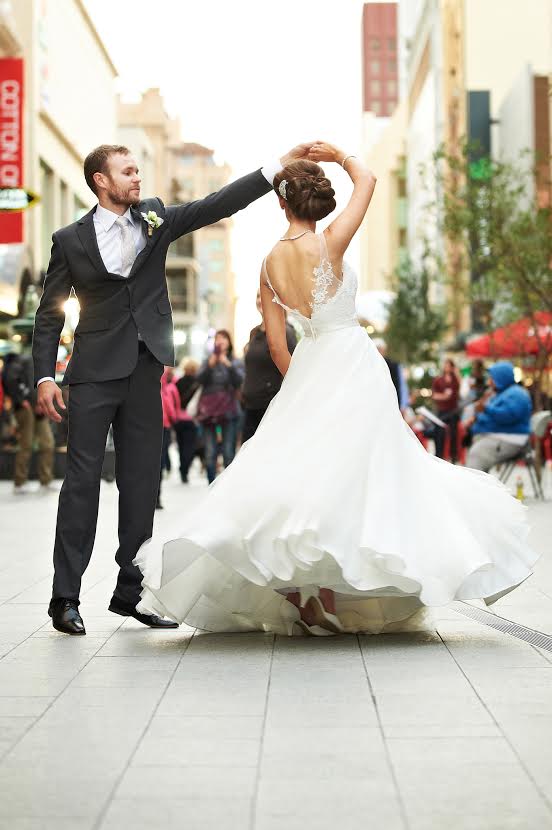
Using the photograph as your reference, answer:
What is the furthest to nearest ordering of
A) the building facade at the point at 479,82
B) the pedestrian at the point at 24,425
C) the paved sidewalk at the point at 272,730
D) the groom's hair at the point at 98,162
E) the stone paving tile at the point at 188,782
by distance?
the building facade at the point at 479,82
the pedestrian at the point at 24,425
the groom's hair at the point at 98,162
the stone paving tile at the point at 188,782
the paved sidewalk at the point at 272,730

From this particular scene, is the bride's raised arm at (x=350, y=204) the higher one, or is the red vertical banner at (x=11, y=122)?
the red vertical banner at (x=11, y=122)

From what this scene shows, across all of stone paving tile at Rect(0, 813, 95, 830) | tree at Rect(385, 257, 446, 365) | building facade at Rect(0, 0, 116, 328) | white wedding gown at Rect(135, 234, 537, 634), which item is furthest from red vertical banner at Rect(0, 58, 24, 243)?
stone paving tile at Rect(0, 813, 95, 830)

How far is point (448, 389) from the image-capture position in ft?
85.7

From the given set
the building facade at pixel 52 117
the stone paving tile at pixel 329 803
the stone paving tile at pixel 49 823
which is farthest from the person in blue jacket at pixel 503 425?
the building facade at pixel 52 117

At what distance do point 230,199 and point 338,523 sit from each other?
5.42 feet

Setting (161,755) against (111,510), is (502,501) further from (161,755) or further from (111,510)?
(111,510)

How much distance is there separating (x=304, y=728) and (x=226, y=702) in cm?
52

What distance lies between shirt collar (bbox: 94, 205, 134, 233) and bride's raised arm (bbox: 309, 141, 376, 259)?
3.14ft

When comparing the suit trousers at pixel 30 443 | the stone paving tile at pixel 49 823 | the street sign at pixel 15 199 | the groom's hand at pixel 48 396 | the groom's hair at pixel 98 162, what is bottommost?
the stone paving tile at pixel 49 823

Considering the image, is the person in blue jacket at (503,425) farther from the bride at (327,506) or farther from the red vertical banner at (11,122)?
the red vertical banner at (11,122)

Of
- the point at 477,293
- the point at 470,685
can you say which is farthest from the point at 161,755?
the point at 477,293

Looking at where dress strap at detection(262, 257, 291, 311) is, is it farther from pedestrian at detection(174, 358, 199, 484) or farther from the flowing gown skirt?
pedestrian at detection(174, 358, 199, 484)

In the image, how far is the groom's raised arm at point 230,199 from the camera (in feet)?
21.8

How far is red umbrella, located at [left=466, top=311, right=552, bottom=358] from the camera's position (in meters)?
27.8
